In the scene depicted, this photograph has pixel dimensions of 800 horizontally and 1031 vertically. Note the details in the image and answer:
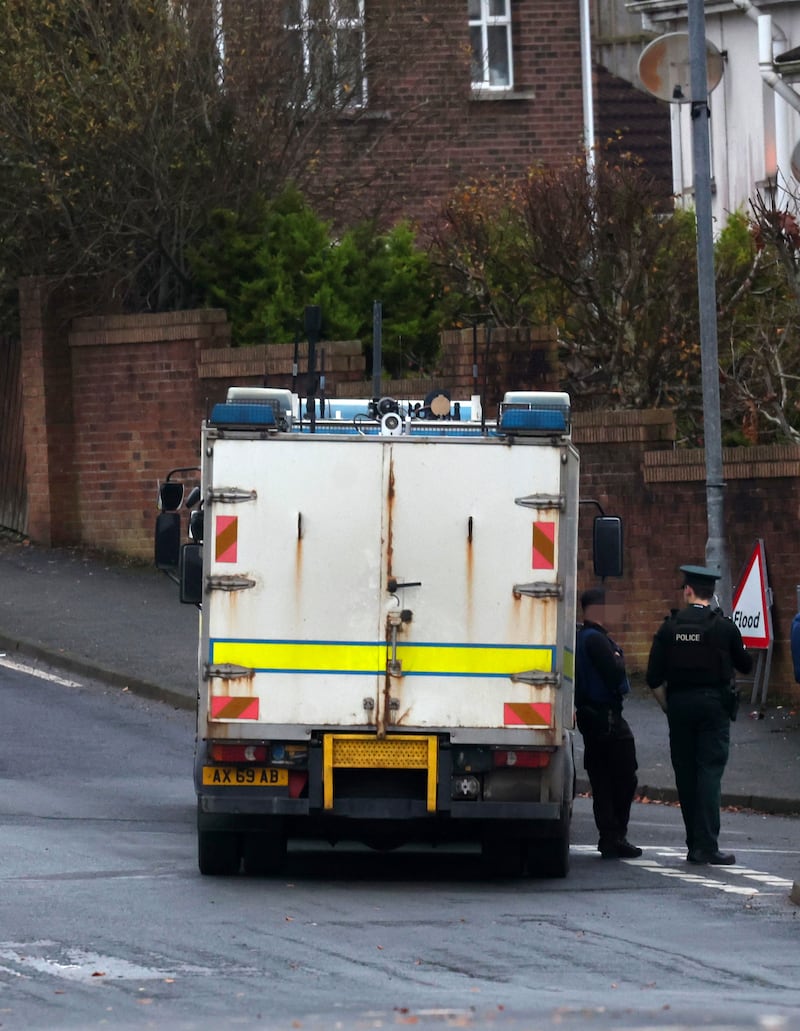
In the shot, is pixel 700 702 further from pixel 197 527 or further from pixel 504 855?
pixel 197 527

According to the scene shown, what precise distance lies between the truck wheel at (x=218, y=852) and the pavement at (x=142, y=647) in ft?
17.3

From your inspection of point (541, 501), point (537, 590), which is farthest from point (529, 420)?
point (537, 590)

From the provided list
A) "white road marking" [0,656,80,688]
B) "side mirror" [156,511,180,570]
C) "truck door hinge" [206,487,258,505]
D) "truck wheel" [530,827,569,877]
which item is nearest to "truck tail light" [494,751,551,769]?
"truck wheel" [530,827,569,877]

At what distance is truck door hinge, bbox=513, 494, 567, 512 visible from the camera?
37.0ft

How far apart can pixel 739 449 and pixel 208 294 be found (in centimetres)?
773

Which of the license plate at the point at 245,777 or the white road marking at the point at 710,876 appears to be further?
the white road marking at the point at 710,876

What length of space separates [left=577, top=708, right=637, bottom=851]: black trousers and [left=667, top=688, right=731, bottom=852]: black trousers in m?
0.33

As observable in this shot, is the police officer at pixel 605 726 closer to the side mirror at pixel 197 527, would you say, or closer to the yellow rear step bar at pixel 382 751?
the yellow rear step bar at pixel 382 751

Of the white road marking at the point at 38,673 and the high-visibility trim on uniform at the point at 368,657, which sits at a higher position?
the high-visibility trim on uniform at the point at 368,657

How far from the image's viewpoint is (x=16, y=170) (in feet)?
77.3

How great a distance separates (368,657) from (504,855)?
1.55m

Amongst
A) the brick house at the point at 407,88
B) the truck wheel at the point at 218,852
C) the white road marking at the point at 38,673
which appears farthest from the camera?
the brick house at the point at 407,88

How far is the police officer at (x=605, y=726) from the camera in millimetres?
12844

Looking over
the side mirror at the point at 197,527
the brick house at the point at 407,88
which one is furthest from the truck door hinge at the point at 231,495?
the brick house at the point at 407,88
